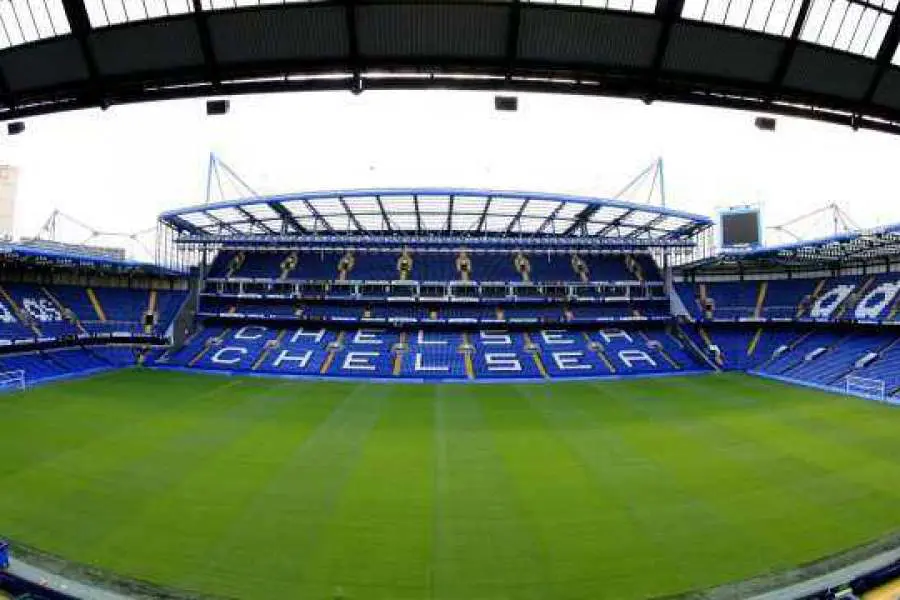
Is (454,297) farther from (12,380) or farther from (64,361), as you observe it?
(12,380)

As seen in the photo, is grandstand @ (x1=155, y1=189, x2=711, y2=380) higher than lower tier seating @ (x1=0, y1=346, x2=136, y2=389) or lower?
higher

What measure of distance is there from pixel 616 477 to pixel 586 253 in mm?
34384

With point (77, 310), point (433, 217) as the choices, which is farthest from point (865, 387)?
point (77, 310)

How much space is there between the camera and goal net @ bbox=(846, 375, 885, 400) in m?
25.6

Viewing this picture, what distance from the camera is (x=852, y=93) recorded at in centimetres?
489

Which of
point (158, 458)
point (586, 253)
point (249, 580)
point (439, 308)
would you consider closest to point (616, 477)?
point (249, 580)

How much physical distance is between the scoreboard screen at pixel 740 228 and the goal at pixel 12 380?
50892 millimetres

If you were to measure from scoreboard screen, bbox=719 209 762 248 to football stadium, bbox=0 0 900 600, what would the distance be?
0.55 ft

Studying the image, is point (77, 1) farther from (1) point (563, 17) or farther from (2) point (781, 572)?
(2) point (781, 572)

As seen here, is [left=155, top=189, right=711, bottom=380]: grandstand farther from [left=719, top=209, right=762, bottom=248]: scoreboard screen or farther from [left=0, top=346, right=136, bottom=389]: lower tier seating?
[left=0, top=346, right=136, bottom=389]: lower tier seating

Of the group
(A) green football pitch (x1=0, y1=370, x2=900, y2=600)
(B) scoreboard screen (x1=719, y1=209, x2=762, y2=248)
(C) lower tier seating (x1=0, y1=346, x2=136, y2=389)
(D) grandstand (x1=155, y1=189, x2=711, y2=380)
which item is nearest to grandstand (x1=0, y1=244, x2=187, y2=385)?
(C) lower tier seating (x1=0, y1=346, x2=136, y2=389)

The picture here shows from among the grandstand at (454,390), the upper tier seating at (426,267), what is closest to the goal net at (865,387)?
the grandstand at (454,390)

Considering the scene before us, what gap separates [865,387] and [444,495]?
2865 centimetres

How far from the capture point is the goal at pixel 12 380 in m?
26.9
